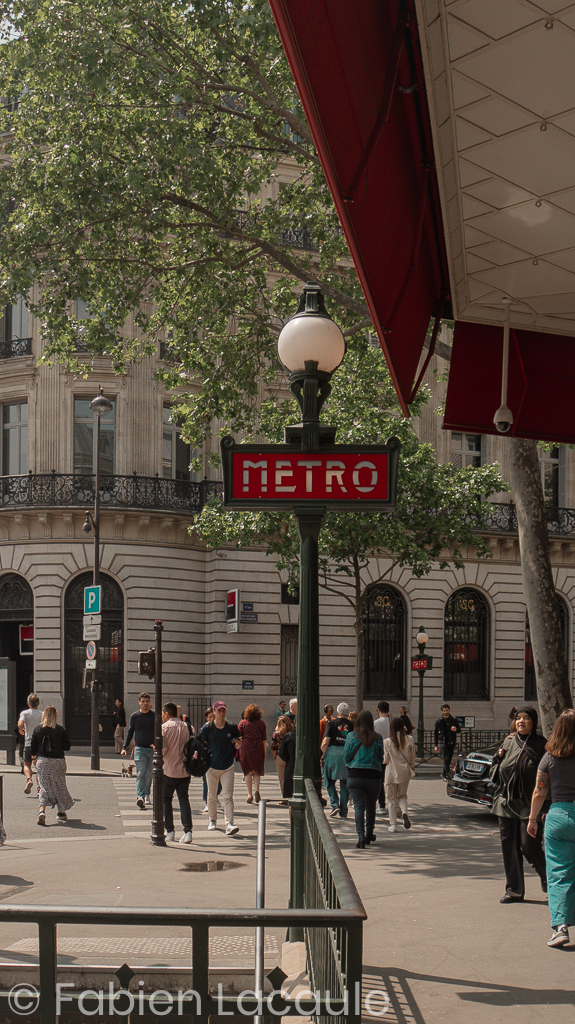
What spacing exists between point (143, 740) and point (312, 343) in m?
10.7

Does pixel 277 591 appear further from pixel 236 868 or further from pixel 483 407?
pixel 483 407

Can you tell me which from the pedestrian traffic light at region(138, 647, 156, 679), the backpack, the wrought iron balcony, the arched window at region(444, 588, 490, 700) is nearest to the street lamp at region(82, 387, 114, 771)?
the wrought iron balcony

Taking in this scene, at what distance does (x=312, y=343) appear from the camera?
6.59 m

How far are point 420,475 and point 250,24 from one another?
40.8 feet

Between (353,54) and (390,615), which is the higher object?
(353,54)

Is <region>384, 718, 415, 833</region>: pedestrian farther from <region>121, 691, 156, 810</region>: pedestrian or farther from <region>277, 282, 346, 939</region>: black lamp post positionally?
<region>277, 282, 346, 939</region>: black lamp post

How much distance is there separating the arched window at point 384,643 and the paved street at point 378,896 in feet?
50.4

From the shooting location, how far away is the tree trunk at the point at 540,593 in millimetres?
12234

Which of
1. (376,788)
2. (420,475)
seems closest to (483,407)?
(376,788)

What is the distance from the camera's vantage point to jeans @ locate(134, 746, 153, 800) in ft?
52.9

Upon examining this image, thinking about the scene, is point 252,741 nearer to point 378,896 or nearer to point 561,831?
point 378,896

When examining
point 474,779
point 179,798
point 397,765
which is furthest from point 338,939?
point 474,779

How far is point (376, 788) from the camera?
12859mm

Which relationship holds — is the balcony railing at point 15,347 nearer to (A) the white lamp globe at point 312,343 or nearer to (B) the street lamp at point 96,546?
(B) the street lamp at point 96,546
